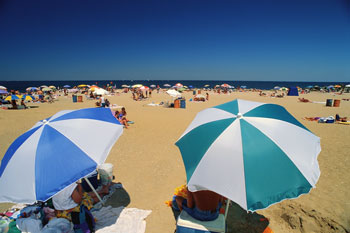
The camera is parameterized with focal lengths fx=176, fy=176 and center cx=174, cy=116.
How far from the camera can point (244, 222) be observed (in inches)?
129

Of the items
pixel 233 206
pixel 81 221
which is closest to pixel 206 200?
pixel 233 206

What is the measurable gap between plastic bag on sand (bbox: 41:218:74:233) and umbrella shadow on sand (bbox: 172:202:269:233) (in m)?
1.86

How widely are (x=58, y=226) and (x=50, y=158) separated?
120 centimetres

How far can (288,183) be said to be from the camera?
192cm

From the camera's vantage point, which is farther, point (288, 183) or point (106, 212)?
point (106, 212)

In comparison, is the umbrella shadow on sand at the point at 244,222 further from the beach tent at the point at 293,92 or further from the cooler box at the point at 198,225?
the beach tent at the point at 293,92

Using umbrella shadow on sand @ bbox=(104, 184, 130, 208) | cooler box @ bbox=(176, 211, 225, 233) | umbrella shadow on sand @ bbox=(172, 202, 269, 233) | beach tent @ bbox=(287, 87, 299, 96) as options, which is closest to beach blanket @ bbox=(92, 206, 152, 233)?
umbrella shadow on sand @ bbox=(104, 184, 130, 208)

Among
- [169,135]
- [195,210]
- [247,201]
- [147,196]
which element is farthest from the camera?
[169,135]

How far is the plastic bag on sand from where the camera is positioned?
267cm

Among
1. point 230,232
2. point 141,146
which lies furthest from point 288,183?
point 141,146

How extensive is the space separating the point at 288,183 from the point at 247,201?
53 centimetres

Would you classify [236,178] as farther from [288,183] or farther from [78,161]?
[78,161]

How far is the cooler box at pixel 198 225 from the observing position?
2494 millimetres

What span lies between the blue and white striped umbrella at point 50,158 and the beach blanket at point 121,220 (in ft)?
4.82
